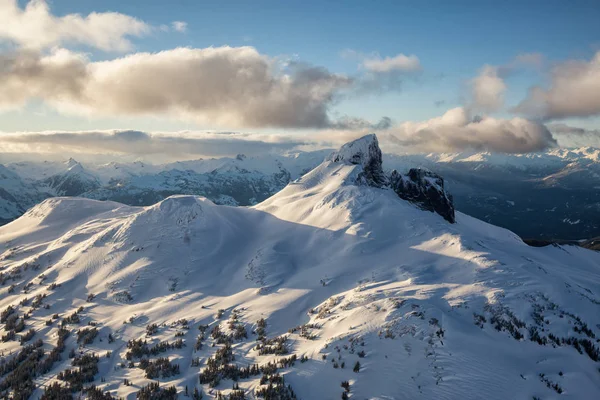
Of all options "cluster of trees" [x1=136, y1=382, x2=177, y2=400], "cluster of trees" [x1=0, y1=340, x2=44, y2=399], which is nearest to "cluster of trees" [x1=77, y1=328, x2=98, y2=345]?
"cluster of trees" [x1=0, y1=340, x2=44, y2=399]

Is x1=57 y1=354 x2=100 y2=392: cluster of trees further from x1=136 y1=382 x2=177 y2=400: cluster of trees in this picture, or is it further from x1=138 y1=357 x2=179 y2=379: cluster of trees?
x1=136 y1=382 x2=177 y2=400: cluster of trees

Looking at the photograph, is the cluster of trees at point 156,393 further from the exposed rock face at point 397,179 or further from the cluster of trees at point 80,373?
the exposed rock face at point 397,179

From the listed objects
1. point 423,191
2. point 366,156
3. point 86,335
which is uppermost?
point 366,156

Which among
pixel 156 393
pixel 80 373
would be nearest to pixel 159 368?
pixel 156 393

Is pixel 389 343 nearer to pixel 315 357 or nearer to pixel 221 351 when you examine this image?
pixel 315 357

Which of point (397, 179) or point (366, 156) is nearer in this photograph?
point (366, 156)

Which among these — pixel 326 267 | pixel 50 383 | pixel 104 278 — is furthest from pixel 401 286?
pixel 104 278

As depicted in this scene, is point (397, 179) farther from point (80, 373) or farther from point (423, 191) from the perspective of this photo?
point (80, 373)
